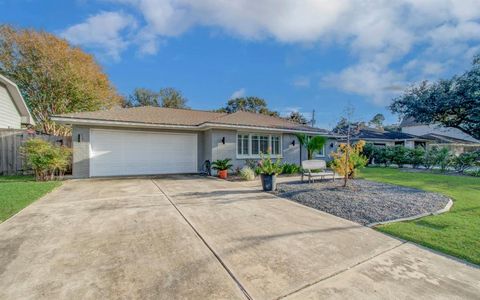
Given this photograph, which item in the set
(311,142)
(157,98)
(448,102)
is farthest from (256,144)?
(157,98)

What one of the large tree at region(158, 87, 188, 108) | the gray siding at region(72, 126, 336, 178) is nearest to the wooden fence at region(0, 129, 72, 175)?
the gray siding at region(72, 126, 336, 178)

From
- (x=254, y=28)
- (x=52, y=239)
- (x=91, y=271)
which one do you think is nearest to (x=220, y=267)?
(x=91, y=271)

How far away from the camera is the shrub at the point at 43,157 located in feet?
30.6

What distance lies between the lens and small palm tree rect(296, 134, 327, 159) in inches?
567

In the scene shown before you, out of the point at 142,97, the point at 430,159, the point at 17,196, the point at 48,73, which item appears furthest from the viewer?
the point at 142,97

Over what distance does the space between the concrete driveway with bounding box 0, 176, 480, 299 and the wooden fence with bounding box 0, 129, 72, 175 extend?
834 cm

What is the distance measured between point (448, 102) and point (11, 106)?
33.5 metres

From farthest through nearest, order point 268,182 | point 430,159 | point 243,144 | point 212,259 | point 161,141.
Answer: point 430,159, point 243,144, point 161,141, point 268,182, point 212,259

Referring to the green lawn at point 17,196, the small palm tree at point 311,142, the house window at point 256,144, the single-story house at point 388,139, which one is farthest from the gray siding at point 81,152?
the single-story house at point 388,139

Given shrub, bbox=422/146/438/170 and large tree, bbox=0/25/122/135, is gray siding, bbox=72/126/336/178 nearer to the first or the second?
shrub, bbox=422/146/438/170

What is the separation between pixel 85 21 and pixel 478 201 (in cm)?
1714

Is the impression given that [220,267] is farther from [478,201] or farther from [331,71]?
[331,71]

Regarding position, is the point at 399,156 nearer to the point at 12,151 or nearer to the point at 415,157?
the point at 415,157

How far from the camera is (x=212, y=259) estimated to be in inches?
123
